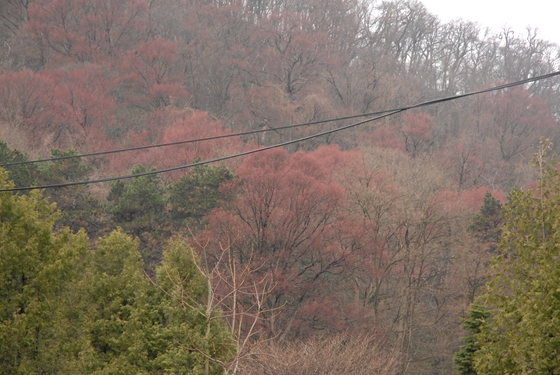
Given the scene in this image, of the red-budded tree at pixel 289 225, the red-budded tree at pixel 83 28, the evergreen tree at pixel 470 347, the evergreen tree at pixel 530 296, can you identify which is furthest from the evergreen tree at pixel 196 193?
the red-budded tree at pixel 83 28

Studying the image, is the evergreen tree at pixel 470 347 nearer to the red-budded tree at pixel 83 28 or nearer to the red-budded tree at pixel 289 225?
the red-budded tree at pixel 289 225

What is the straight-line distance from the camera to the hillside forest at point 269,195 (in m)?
15.6

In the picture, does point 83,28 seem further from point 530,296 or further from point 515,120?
point 530,296

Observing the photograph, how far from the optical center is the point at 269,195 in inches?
1147

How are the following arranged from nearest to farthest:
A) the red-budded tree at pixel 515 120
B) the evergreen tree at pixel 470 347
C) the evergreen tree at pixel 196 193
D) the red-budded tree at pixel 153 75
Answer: the evergreen tree at pixel 470 347 → the evergreen tree at pixel 196 193 → the red-budded tree at pixel 515 120 → the red-budded tree at pixel 153 75

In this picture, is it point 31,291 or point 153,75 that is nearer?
point 31,291

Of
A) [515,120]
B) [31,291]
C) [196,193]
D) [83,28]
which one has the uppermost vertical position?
[83,28]

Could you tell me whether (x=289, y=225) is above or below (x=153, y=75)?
below

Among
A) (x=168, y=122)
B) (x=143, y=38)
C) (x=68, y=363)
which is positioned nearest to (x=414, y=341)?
(x=68, y=363)

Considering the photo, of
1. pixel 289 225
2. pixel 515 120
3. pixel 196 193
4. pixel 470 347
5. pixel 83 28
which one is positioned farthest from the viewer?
pixel 83 28

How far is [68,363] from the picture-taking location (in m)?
15.4

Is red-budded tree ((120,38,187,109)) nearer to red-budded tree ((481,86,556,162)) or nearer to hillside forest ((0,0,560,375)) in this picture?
hillside forest ((0,0,560,375))

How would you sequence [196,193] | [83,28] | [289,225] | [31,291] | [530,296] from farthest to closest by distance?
[83,28], [196,193], [289,225], [31,291], [530,296]

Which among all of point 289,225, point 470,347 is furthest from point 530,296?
point 289,225
